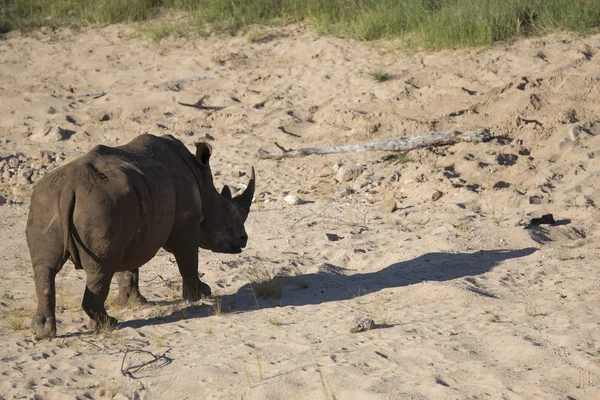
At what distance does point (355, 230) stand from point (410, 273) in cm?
150

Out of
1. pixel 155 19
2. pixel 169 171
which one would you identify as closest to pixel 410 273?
pixel 169 171

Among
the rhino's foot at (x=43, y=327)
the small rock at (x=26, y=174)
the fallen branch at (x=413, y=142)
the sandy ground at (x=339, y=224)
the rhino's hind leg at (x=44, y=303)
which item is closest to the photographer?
the sandy ground at (x=339, y=224)

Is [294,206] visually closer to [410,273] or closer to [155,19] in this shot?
[410,273]

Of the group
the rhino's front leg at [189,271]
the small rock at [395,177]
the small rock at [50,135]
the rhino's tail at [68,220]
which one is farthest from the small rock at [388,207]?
the small rock at [50,135]

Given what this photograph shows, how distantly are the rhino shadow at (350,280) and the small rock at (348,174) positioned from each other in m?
2.67

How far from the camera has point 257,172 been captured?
12.3m

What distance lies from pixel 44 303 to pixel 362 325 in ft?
7.77

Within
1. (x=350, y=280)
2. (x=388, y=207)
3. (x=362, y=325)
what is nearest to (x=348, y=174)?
(x=388, y=207)

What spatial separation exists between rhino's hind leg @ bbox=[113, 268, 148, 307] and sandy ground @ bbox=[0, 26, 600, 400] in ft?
0.61

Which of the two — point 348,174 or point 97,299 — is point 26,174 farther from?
point 97,299

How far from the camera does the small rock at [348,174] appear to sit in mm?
11773

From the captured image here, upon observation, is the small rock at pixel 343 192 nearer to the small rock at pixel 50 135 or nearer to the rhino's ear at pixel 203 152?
the rhino's ear at pixel 203 152

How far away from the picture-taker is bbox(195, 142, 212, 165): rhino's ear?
27.7 feet

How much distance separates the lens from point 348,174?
1178 centimetres
